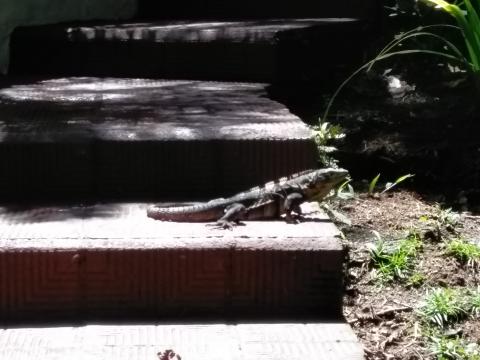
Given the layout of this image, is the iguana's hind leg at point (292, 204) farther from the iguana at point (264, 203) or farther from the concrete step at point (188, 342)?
the concrete step at point (188, 342)

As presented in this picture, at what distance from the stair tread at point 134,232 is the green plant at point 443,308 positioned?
1.44 feet

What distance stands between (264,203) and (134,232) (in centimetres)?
67

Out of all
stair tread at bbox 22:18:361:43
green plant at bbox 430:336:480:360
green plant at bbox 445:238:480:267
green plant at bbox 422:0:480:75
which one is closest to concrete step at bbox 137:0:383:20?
stair tread at bbox 22:18:361:43

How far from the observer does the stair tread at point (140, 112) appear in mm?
4664

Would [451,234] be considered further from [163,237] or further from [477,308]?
[163,237]

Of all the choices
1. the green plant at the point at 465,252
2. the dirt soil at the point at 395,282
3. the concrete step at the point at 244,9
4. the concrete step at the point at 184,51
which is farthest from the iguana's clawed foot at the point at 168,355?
the concrete step at the point at 244,9

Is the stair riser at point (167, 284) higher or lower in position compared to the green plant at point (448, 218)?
higher

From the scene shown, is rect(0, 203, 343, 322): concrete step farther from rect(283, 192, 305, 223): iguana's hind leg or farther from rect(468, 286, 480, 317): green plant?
rect(468, 286, 480, 317): green plant

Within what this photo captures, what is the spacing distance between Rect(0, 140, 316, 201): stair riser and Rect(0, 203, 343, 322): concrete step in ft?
1.87

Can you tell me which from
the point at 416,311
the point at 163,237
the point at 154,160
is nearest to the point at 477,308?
the point at 416,311

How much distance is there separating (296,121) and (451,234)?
3.15ft

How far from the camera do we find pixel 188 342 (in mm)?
3666

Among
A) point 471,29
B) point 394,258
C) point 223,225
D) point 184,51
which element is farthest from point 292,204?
point 184,51

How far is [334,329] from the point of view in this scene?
3.80 metres
